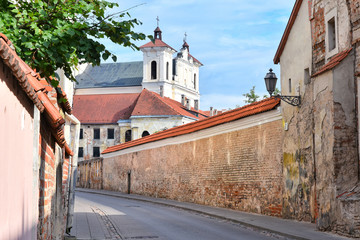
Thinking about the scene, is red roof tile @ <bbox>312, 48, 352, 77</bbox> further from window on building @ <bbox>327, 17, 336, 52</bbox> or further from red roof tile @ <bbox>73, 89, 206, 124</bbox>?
red roof tile @ <bbox>73, 89, 206, 124</bbox>

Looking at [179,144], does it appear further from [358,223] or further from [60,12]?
[60,12]

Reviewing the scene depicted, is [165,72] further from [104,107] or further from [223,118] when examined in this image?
[223,118]

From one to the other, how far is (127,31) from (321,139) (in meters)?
8.62

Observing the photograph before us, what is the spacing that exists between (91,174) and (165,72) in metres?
40.7

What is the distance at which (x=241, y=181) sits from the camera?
2103 cm

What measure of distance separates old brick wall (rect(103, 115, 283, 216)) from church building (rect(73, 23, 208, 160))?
59.6 feet

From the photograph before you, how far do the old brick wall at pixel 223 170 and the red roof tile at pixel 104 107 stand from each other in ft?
121

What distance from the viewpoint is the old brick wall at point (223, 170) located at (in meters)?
18.8

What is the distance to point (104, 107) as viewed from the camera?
74000 mm

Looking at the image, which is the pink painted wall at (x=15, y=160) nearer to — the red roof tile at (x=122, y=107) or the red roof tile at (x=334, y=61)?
the red roof tile at (x=334, y=61)

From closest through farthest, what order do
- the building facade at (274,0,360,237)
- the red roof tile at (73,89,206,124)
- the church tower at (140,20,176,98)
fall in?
the building facade at (274,0,360,237) → the red roof tile at (73,89,206,124) → the church tower at (140,20,176,98)

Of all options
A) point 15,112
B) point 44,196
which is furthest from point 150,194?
point 15,112

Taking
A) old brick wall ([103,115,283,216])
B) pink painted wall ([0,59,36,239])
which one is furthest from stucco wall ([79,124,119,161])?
pink painted wall ([0,59,36,239])

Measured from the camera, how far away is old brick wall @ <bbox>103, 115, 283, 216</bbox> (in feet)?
61.7
